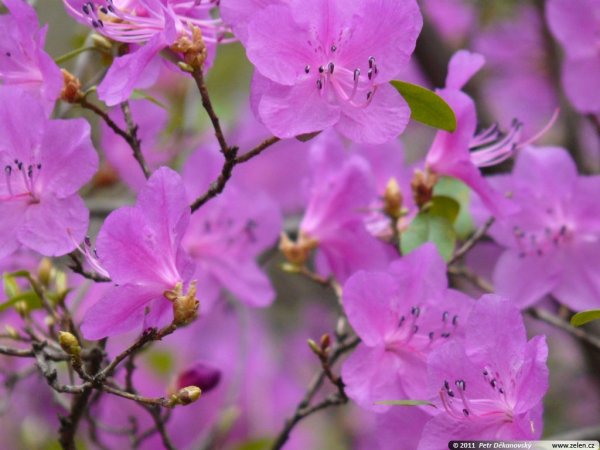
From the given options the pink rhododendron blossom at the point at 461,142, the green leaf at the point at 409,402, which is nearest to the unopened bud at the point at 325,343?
the green leaf at the point at 409,402

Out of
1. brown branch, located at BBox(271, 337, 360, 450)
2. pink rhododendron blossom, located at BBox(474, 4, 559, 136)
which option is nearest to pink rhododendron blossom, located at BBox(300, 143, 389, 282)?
brown branch, located at BBox(271, 337, 360, 450)

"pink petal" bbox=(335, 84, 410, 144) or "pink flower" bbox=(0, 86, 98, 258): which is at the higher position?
"pink petal" bbox=(335, 84, 410, 144)

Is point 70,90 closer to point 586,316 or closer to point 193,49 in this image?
point 193,49

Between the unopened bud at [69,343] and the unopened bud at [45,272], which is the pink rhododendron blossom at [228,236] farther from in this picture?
the unopened bud at [69,343]

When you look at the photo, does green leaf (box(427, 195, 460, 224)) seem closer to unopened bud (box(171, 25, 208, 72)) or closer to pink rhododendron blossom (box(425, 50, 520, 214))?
pink rhododendron blossom (box(425, 50, 520, 214))

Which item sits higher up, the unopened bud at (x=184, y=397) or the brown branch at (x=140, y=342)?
the brown branch at (x=140, y=342)

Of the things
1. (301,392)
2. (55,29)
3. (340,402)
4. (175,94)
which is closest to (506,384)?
(340,402)

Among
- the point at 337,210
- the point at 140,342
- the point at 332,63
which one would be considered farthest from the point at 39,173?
the point at 337,210

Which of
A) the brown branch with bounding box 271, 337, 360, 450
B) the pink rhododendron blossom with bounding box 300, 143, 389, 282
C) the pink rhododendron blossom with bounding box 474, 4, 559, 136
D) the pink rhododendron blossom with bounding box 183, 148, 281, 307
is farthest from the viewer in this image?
the pink rhododendron blossom with bounding box 474, 4, 559, 136

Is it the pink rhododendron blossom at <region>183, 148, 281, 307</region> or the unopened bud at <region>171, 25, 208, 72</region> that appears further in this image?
the pink rhododendron blossom at <region>183, 148, 281, 307</region>
